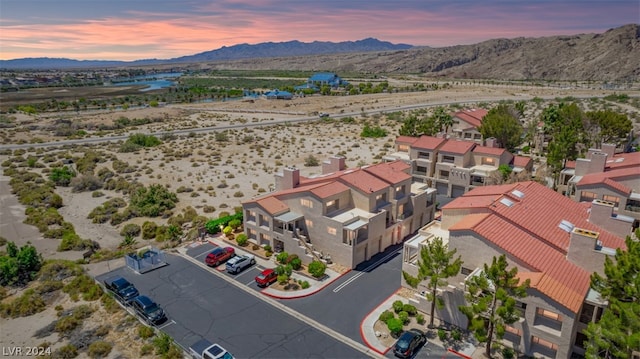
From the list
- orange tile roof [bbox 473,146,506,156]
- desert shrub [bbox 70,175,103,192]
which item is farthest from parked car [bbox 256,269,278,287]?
desert shrub [bbox 70,175,103,192]

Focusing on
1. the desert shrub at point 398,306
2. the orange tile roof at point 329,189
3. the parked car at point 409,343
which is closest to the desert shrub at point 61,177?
the orange tile roof at point 329,189

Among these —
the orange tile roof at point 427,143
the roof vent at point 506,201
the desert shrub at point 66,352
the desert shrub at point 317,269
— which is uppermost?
the orange tile roof at point 427,143

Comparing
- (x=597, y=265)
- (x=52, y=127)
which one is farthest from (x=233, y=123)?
(x=597, y=265)

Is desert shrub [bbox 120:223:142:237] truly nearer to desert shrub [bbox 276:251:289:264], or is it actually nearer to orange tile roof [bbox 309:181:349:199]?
desert shrub [bbox 276:251:289:264]

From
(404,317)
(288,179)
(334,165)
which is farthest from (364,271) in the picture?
(334,165)

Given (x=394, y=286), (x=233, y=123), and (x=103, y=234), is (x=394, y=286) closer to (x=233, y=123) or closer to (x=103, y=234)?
(x=103, y=234)

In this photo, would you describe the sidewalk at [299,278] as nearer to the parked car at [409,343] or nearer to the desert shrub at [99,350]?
the parked car at [409,343]
